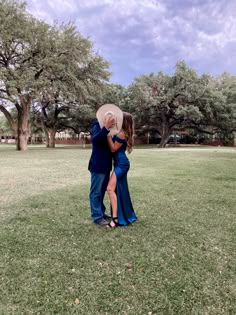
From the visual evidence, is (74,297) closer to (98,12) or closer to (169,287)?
(169,287)

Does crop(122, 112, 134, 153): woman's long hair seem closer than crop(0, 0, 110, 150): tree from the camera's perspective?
Yes

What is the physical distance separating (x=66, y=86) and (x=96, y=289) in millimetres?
18515

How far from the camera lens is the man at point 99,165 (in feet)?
9.85

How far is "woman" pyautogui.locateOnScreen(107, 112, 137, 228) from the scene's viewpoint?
3179 millimetres

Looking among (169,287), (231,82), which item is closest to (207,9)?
(169,287)

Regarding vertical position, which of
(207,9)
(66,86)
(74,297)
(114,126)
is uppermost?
(207,9)

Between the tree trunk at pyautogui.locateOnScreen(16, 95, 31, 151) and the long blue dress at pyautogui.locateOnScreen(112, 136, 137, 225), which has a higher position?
the tree trunk at pyautogui.locateOnScreen(16, 95, 31, 151)

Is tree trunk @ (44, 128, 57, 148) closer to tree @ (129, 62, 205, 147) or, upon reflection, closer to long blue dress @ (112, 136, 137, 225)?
tree @ (129, 62, 205, 147)

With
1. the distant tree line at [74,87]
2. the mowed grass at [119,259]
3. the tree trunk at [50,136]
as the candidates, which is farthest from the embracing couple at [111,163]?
the tree trunk at [50,136]

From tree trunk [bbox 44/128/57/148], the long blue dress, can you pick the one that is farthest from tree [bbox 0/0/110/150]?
the long blue dress

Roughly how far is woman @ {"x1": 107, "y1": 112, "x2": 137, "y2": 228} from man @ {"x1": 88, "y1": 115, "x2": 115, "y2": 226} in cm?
10

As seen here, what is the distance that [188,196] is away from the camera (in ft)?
16.3

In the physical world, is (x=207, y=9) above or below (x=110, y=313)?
above

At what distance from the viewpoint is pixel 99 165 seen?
3205mm
